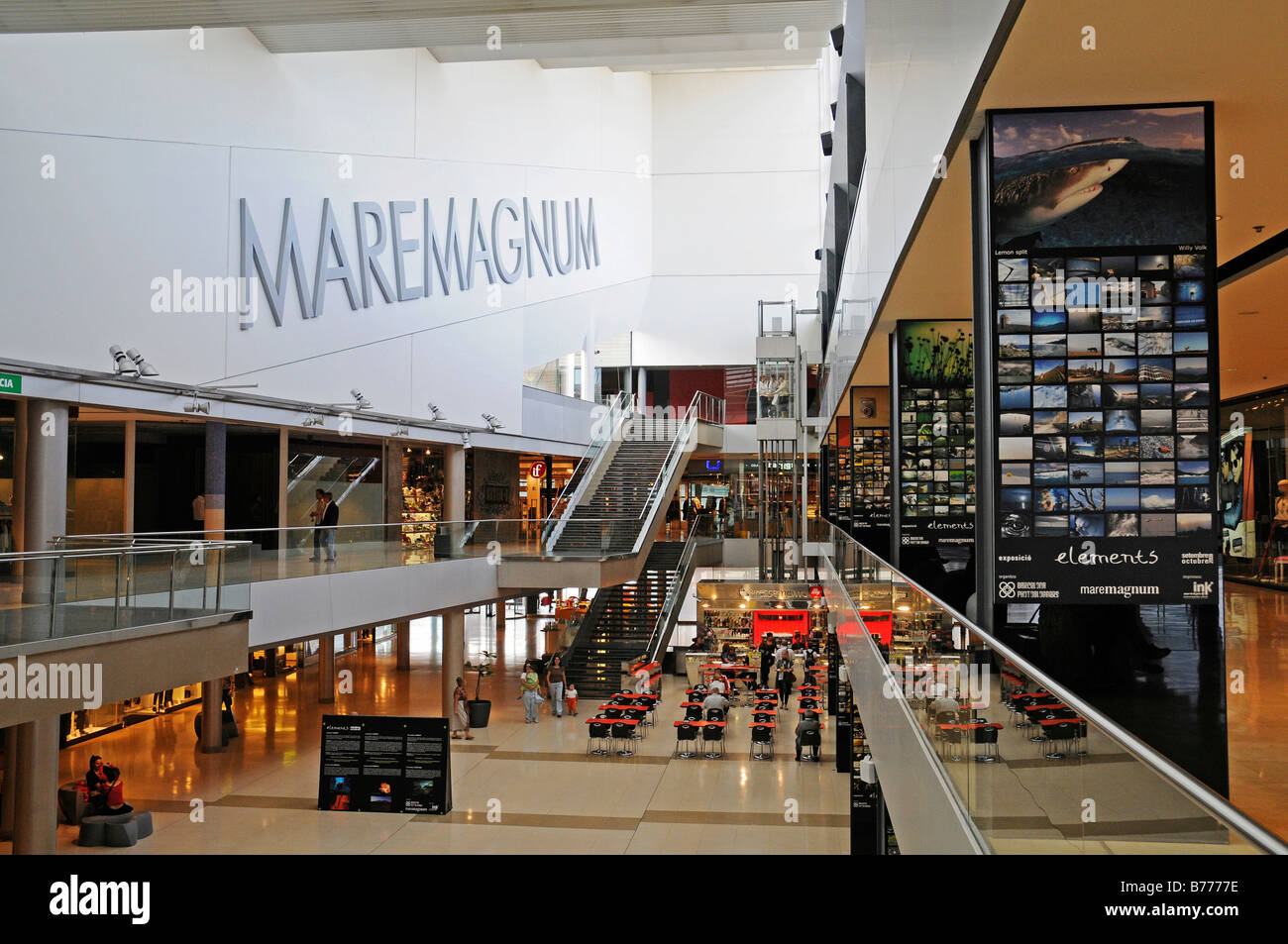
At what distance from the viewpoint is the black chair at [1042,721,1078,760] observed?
2.78m

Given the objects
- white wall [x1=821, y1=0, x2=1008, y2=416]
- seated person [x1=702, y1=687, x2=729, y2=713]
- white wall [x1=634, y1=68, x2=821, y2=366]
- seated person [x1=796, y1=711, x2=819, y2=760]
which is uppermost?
white wall [x1=634, y1=68, x2=821, y2=366]

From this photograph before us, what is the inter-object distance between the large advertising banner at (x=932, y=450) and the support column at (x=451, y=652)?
10.2 metres

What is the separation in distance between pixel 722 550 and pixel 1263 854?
27924mm

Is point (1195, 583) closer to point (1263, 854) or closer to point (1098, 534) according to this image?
point (1098, 534)

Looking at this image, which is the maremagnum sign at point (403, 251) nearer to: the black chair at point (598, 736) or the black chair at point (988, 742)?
the black chair at point (598, 736)

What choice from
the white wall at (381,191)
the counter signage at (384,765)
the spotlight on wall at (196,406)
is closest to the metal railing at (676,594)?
the white wall at (381,191)

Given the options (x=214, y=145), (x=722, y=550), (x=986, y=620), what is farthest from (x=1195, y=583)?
(x=722, y=550)

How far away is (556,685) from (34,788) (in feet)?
35.5

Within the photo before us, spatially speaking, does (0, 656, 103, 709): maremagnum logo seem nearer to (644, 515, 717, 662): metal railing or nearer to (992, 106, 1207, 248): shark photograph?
(992, 106, 1207, 248): shark photograph

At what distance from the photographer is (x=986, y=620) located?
4770mm

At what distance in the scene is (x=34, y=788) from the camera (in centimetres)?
1028
